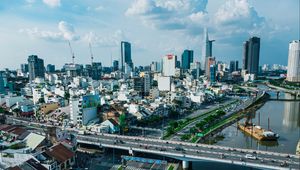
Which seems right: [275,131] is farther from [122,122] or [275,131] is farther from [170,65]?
[170,65]

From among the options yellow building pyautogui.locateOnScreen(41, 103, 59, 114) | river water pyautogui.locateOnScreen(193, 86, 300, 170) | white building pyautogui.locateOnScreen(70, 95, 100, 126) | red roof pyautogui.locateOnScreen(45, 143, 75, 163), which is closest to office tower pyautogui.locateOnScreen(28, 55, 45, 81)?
yellow building pyautogui.locateOnScreen(41, 103, 59, 114)

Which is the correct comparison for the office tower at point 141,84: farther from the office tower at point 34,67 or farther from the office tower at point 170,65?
the office tower at point 170,65

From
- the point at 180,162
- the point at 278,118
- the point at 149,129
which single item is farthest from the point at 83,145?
the point at 278,118

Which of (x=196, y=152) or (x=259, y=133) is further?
(x=259, y=133)

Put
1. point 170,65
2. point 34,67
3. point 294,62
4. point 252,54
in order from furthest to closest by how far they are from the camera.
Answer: point 252,54
point 170,65
point 294,62
point 34,67

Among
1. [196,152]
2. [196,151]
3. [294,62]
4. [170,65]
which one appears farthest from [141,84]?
[294,62]

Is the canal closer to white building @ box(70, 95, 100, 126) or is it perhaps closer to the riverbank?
the riverbank

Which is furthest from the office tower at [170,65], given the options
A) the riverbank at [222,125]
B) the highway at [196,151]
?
the highway at [196,151]
